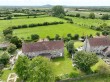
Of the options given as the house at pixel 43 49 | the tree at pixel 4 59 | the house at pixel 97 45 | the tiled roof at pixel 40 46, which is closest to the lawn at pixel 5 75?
the tree at pixel 4 59

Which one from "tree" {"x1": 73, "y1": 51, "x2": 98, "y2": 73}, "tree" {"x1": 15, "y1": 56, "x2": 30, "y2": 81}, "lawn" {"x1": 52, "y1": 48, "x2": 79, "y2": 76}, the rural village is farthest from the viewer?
"lawn" {"x1": 52, "y1": 48, "x2": 79, "y2": 76}

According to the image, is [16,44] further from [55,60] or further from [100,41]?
[100,41]

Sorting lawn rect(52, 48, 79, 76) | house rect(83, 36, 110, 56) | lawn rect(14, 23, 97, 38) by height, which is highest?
house rect(83, 36, 110, 56)

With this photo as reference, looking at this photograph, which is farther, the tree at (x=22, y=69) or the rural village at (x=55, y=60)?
the tree at (x=22, y=69)

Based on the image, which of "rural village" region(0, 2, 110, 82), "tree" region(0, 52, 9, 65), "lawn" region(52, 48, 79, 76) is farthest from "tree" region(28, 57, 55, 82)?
"tree" region(0, 52, 9, 65)

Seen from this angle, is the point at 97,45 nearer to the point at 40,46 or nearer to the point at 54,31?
the point at 40,46

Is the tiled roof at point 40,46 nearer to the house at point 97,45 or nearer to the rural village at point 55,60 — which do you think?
the rural village at point 55,60

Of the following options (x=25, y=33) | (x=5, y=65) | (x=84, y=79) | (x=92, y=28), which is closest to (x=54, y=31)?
(x=25, y=33)

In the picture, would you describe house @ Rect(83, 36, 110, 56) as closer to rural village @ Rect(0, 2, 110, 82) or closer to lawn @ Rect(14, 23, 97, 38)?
rural village @ Rect(0, 2, 110, 82)

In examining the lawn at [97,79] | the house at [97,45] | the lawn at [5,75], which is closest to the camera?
the lawn at [97,79]
